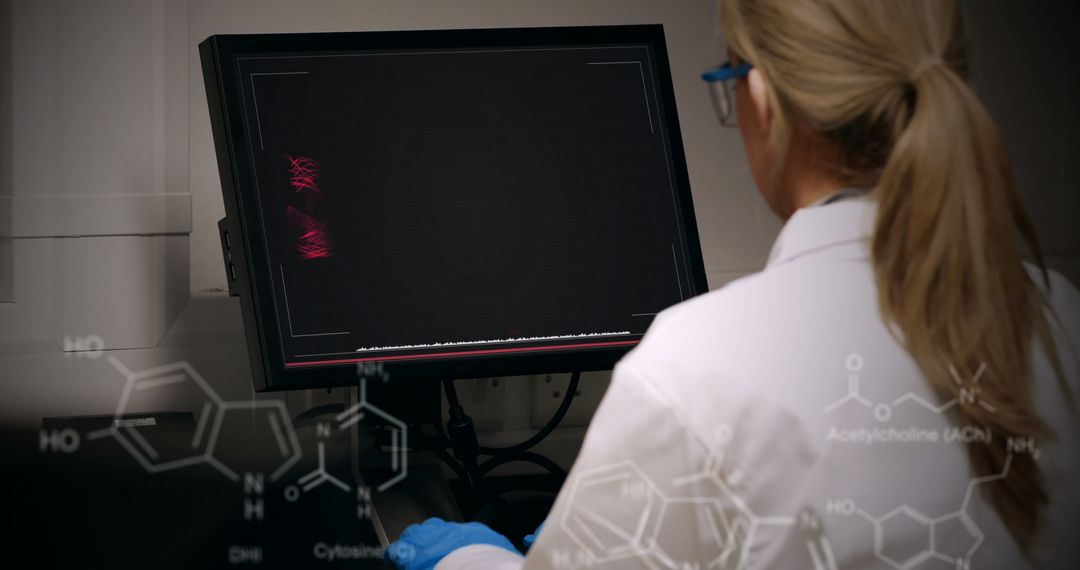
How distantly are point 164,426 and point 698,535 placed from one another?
609mm

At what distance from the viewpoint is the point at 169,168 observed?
1.13 m

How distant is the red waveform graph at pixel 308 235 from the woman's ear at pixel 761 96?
48cm

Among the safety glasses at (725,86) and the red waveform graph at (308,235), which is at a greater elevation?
the safety glasses at (725,86)

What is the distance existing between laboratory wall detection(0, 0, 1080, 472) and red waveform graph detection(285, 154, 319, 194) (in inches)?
9.1

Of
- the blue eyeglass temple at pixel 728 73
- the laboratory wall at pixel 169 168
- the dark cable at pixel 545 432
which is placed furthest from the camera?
the dark cable at pixel 545 432

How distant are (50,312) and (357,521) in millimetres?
427

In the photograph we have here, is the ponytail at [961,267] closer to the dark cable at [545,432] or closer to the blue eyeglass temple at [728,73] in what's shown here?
the blue eyeglass temple at [728,73]

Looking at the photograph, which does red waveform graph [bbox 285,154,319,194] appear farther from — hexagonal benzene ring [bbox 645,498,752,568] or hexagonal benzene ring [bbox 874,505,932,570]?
hexagonal benzene ring [bbox 874,505,932,570]

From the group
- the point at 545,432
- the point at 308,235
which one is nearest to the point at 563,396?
the point at 545,432

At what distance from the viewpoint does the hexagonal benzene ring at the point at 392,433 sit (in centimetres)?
103

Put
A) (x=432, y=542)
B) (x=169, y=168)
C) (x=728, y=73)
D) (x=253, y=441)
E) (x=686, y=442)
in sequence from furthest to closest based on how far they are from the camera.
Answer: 1. (x=169, y=168)
2. (x=253, y=441)
3. (x=432, y=542)
4. (x=728, y=73)
5. (x=686, y=442)

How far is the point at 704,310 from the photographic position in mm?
611
